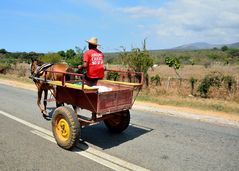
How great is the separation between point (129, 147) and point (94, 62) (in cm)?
211

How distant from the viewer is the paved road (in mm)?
5543

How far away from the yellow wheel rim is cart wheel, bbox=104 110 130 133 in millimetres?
1333

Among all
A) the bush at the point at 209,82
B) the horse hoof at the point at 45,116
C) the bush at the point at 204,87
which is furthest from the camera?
the bush at the point at 204,87

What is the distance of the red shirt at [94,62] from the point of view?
6898mm

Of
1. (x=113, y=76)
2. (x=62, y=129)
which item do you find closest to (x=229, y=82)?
(x=113, y=76)

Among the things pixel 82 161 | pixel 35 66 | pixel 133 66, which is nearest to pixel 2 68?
pixel 133 66

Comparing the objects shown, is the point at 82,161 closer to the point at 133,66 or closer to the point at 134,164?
the point at 134,164

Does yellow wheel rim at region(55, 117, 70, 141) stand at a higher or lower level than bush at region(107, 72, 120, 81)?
lower

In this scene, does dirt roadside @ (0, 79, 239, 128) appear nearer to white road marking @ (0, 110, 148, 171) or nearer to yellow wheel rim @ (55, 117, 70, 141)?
white road marking @ (0, 110, 148, 171)

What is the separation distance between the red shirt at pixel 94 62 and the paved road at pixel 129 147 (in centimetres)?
155

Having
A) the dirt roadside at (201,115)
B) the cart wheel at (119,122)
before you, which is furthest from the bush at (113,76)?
the cart wheel at (119,122)

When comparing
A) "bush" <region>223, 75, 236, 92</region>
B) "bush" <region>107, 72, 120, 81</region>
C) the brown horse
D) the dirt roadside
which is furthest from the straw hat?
"bush" <region>107, 72, 120, 81</region>

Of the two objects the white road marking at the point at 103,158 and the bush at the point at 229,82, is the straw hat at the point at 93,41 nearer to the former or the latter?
the white road marking at the point at 103,158

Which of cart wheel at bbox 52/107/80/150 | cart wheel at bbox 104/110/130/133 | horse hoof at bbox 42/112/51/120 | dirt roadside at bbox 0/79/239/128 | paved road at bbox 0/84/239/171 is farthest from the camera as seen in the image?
dirt roadside at bbox 0/79/239/128
